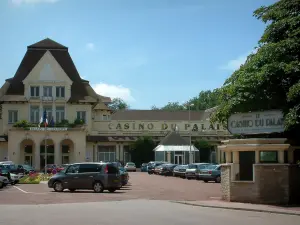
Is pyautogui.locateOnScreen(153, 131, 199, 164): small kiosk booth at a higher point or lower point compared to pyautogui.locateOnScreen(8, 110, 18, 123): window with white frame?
lower

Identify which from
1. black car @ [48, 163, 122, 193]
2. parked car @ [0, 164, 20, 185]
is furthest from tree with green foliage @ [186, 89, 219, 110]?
black car @ [48, 163, 122, 193]

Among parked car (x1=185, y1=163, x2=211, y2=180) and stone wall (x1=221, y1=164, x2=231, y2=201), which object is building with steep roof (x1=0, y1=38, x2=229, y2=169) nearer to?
parked car (x1=185, y1=163, x2=211, y2=180)

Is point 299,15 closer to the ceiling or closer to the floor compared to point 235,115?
closer to the ceiling

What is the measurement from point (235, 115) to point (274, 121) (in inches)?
79.7

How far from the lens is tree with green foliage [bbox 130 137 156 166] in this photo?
7650cm

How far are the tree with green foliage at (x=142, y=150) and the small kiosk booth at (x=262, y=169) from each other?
54371mm

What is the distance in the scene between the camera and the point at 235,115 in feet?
75.3

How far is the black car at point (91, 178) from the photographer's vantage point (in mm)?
28297

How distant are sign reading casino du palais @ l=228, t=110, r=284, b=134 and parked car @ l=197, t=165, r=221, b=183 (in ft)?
57.4

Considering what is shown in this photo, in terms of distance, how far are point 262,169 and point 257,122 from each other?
2433 mm

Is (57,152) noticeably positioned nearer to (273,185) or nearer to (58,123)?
(58,123)

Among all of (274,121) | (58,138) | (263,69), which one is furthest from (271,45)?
(58,138)

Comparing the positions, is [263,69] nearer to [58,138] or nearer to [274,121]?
[274,121]

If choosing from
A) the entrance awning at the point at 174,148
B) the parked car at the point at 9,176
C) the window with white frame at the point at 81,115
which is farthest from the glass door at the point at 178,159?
the parked car at the point at 9,176
